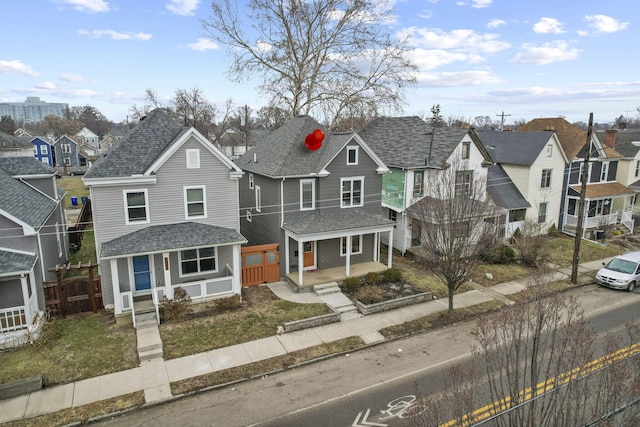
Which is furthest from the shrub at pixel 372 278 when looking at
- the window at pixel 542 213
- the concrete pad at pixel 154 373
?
the window at pixel 542 213

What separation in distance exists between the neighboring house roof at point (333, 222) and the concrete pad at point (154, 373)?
9175mm

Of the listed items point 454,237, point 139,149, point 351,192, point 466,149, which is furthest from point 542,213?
point 139,149

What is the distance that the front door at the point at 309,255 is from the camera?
2339 centimetres

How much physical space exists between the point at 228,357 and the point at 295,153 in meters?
12.6

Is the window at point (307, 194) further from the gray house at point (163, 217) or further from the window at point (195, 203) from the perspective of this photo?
the window at point (195, 203)

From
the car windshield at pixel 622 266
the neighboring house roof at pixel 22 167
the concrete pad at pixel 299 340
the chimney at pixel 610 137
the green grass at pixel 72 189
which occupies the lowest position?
the concrete pad at pixel 299 340

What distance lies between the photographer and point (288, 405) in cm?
1240

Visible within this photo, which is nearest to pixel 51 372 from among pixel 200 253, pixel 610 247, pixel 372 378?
pixel 200 253

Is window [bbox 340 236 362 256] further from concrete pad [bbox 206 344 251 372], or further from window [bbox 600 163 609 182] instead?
window [bbox 600 163 609 182]

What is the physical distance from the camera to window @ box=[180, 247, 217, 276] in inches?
786

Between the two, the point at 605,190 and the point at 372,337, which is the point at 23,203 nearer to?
the point at 372,337

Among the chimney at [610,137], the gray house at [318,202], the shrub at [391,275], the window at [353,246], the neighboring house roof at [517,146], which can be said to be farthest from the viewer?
the chimney at [610,137]

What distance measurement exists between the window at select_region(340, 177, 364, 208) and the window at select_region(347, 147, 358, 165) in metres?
1.01

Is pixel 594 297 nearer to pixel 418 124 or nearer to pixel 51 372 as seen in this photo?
pixel 418 124
